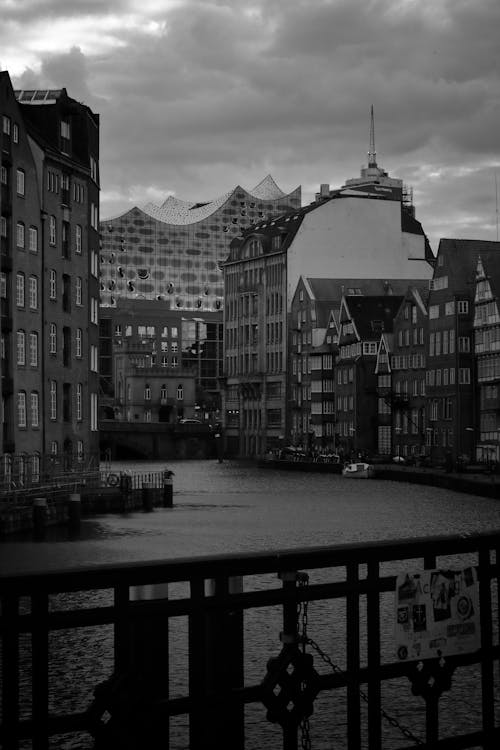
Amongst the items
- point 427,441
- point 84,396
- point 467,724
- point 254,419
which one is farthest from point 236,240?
point 467,724

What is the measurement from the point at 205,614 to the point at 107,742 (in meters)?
0.98

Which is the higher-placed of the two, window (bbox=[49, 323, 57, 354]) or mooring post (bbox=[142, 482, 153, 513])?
window (bbox=[49, 323, 57, 354])

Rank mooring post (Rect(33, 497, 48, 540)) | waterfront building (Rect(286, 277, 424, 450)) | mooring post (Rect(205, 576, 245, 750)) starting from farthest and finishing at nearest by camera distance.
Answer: waterfront building (Rect(286, 277, 424, 450)) → mooring post (Rect(33, 497, 48, 540)) → mooring post (Rect(205, 576, 245, 750))

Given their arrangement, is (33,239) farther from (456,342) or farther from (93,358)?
(456,342)

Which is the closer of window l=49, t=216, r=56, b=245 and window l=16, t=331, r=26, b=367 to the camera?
window l=16, t=331, r=26, b=367

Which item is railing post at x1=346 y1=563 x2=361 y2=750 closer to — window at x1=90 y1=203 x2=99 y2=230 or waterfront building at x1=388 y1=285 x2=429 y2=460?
window at x1=90 y1=203 x2=99 y2=230

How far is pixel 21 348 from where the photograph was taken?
6650 cm

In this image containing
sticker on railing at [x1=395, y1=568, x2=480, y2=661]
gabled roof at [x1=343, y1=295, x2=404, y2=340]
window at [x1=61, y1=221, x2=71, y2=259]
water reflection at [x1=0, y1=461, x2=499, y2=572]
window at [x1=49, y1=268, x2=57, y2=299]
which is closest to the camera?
sticker on railing at [x1=395, y1=568, x2=480, y2=661]

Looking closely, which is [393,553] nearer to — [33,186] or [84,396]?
[33,186]

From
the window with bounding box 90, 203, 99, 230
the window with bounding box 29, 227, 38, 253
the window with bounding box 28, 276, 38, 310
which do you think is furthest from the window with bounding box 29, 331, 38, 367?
the window with bounding box 90, 203, 99, 230

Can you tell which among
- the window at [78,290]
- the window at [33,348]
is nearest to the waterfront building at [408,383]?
the window at [78,290]

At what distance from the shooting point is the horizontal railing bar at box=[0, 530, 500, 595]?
24.4 feet

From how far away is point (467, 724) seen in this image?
63.5ft

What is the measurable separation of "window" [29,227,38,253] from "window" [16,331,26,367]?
4.16 meters
